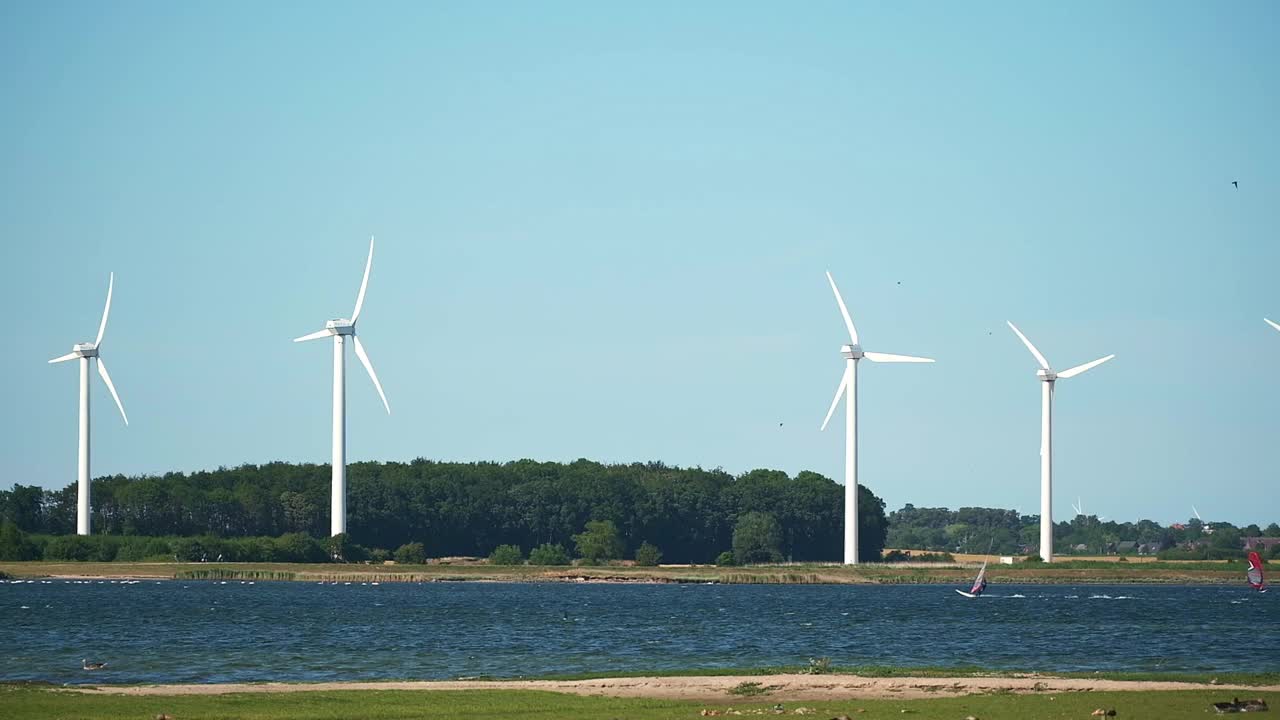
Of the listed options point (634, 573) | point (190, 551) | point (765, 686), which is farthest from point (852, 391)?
point (765, 686)

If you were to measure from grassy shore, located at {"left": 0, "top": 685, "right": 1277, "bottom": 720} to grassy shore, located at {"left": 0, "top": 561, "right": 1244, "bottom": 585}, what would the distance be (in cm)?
10789

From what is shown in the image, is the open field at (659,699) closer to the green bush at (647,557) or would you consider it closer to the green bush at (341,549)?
the green bush at (341,549)

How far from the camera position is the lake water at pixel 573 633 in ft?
196

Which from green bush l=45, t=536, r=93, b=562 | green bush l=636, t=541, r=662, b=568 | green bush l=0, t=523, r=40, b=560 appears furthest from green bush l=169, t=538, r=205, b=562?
green bush l=636, t=541, r=662, b=568

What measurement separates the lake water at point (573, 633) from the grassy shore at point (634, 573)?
21.6 meters

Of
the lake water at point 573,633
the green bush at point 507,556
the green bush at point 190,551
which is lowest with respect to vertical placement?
the green bush at point 507,556

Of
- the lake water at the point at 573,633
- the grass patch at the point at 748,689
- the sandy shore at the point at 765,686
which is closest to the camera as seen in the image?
the sandy shore at the point at 765,686

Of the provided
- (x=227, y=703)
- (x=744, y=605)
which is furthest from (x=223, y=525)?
(x=227, y=703)

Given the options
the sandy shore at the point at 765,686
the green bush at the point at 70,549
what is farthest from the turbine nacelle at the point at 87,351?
the sandy shore at the point at 765,686

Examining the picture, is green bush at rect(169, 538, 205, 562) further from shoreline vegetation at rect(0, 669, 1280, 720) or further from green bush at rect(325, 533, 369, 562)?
shoreline vegetation at rect(0, 669, 1280, 720)

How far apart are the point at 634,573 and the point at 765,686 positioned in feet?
390

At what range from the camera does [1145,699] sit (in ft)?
144

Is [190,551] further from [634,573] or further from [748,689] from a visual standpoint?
[748,689]

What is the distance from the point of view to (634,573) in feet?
549
